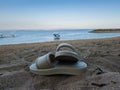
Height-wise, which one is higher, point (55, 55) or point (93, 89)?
point (55, 55)

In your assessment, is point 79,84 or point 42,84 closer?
point 79,84

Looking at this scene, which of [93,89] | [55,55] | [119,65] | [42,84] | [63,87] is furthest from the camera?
[119,65]

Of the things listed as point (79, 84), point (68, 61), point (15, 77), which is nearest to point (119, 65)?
point (68, 61)

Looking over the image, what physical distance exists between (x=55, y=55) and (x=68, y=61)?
168 mm

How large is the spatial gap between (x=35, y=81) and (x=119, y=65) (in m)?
1.38

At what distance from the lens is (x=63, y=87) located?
2.38 metres

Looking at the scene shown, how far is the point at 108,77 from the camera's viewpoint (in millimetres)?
2438

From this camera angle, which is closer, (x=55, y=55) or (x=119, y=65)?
(x=55, y=55)

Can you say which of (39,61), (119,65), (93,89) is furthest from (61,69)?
(119,65)

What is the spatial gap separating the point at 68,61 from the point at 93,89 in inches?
24.6

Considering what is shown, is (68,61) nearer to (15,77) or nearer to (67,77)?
(67,77)

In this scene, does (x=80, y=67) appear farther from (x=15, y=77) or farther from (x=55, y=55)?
(x=15, y=77)

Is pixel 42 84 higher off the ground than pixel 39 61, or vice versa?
pixel 39 61

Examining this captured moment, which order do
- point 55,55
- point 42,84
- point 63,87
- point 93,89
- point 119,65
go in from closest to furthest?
point 93,89
point 63,87
point 42,84
point 55,55
point 119,65
